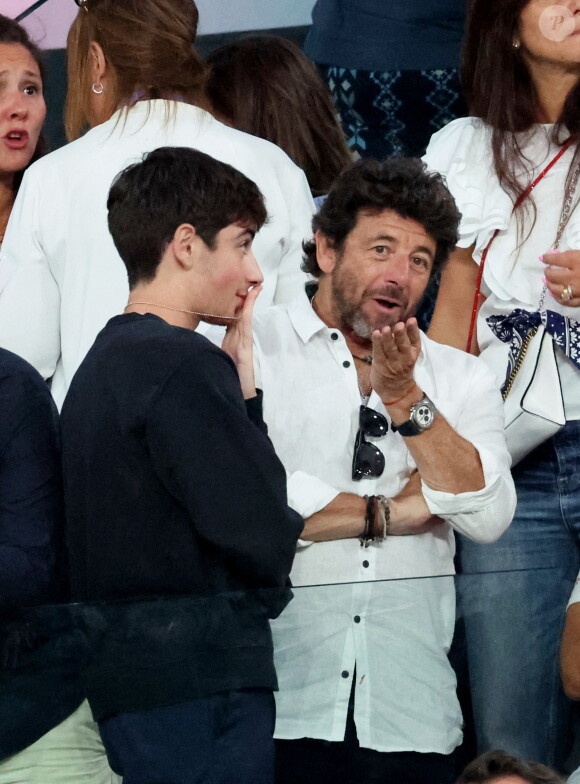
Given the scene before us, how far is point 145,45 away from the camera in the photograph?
3180 millimetres

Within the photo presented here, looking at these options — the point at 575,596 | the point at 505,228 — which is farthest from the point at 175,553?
the point at 505,228

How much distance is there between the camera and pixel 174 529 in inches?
89.8

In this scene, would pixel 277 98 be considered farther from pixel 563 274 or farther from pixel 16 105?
pixel 563 274

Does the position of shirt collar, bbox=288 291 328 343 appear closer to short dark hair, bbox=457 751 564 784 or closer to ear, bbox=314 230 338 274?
ear, bbox=314 230 338 274

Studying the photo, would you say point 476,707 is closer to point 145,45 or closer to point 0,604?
point 0,604

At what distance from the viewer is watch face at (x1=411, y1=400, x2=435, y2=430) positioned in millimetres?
2730

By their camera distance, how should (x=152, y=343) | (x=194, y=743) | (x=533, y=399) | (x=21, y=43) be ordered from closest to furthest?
(x=194, y=743) < (x=152, y=343) < (x=533, y=399) < (x=21, y=43)

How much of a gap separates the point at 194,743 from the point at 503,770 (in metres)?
0.50

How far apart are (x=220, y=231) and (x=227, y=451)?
0.51 metres

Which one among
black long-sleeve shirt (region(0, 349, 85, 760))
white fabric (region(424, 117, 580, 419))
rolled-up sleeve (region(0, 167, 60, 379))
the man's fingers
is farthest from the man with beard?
rolled-up sleeve (region(0, 167, 60, 379))

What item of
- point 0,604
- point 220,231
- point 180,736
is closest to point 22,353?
point 220,231

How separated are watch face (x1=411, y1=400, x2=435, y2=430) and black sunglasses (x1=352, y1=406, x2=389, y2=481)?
14cm

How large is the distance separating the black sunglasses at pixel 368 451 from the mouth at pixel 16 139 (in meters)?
1.29

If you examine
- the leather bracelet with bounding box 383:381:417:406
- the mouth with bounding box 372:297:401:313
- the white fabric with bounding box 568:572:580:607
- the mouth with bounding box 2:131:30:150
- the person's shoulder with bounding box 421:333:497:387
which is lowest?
the white fabric with bounding box 568:572:580:607
